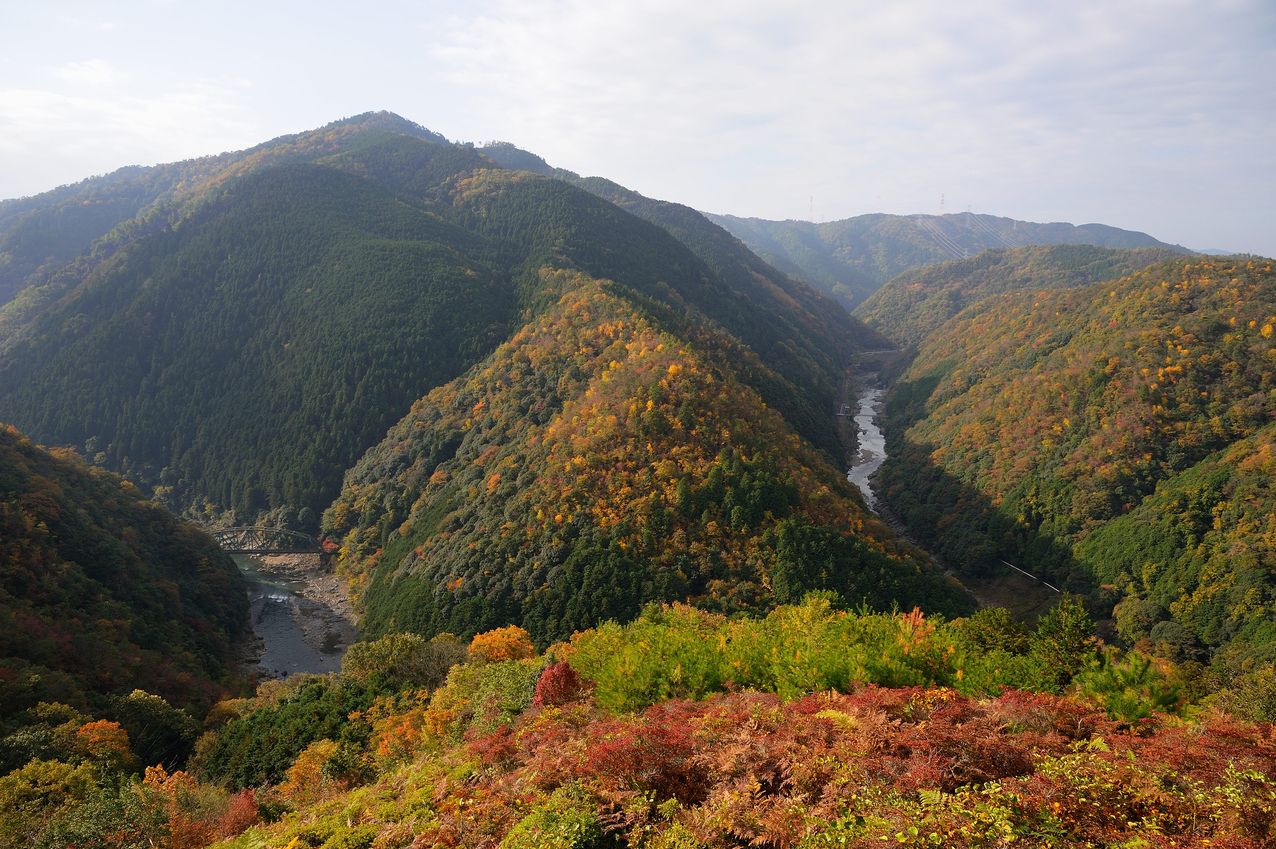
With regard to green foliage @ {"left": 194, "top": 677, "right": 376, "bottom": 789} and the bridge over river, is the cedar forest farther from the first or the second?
the bridge over river

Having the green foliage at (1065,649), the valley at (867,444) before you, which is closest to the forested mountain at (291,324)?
the valley at (867,444)

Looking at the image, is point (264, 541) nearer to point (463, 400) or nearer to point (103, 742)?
point (463, 400)

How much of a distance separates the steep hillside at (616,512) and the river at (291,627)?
5838mm

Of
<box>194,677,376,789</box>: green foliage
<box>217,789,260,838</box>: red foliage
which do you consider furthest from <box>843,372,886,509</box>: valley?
<box>217,789,260,838</box>: red foliage

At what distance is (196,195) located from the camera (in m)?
199

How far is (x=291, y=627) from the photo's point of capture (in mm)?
93125

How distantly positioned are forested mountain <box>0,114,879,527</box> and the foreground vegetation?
308ft

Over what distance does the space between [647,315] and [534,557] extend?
5190 cm

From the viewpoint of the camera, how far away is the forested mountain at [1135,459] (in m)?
74.9

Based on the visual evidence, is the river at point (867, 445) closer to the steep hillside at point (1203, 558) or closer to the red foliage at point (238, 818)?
the steep hillside at point (1203, 558)

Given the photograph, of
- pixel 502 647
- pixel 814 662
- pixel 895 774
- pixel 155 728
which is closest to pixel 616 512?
pixel 502 647

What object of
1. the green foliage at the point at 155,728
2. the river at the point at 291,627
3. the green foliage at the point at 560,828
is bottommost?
the river at the point at 291,627

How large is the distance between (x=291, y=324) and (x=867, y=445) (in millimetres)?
141426

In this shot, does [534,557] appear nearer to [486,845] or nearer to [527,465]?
[527,465]
